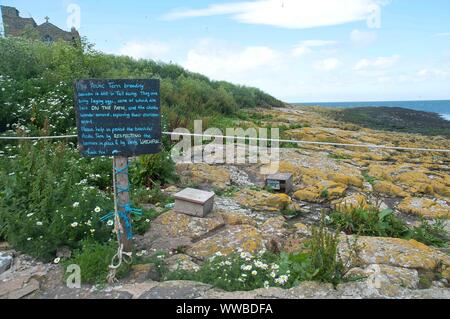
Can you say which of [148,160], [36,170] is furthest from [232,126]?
[36,170]

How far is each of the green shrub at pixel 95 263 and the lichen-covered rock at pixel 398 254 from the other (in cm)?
230

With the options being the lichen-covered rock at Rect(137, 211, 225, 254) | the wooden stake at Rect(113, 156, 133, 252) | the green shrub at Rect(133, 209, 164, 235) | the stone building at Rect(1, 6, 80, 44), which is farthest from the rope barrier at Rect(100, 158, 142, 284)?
the stone building at Rect(1, 6, 80, 44)

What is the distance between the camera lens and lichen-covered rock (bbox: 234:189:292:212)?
5129mm

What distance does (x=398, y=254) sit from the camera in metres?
3.79

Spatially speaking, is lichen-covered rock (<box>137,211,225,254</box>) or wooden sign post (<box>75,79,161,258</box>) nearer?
wooden sign post (<box>75,79,161,258</box>)

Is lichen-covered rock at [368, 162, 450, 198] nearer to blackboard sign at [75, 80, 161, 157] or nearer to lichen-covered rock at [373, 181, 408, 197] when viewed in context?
lichen-covered rock at [373, 181, 408, 197]

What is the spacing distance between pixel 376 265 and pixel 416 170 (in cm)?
466

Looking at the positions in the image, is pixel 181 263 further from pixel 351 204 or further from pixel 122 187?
pixel 351 204

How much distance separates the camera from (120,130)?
3623mm

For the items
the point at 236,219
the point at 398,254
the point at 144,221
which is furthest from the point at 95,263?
the point at 398,254

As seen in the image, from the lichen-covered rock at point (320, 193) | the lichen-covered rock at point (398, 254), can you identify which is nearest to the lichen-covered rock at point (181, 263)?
the lichen-covered rock at point (398, 254)

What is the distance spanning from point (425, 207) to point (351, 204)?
1.60m

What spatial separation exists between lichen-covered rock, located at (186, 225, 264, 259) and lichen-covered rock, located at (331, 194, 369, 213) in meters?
1.34
